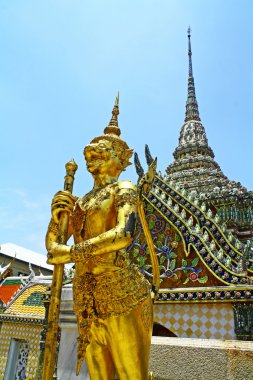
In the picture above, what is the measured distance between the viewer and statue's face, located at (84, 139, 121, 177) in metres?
3.14

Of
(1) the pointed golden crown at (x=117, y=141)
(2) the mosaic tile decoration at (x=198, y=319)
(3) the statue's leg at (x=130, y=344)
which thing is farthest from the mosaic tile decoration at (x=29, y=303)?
(3) the statue's leg at (x=130, y=344)

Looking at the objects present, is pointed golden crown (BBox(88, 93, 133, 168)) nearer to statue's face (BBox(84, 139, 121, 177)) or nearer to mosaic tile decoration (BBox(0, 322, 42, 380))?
statue's face (BBox(84, 139, 121, 177))

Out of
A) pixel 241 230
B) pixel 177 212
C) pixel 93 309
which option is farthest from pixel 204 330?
pixel 241 230

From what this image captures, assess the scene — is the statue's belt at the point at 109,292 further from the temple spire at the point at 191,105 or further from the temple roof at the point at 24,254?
the temple roof at the point at 24,254

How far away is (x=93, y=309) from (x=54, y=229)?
73 centimetres

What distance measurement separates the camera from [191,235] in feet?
24.2

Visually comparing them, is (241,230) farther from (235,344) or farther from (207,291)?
(235,344)

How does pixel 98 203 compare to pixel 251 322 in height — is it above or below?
above

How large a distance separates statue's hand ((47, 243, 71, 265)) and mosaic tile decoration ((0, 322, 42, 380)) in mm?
8613

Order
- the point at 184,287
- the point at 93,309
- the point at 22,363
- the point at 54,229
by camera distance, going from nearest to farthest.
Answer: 1. the point at 93,309
2. the point at 54,229
3. the point at 184,287
4. the point at 22,363

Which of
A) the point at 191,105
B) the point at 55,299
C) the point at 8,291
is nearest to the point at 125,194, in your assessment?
the point at 55,299

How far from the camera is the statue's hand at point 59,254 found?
9.07 ft

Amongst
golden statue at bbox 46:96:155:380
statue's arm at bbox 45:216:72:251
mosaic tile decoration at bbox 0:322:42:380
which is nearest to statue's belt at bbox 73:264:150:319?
golden statue at bbox 46:96:155:380

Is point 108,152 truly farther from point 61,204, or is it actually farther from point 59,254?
point 59,254
